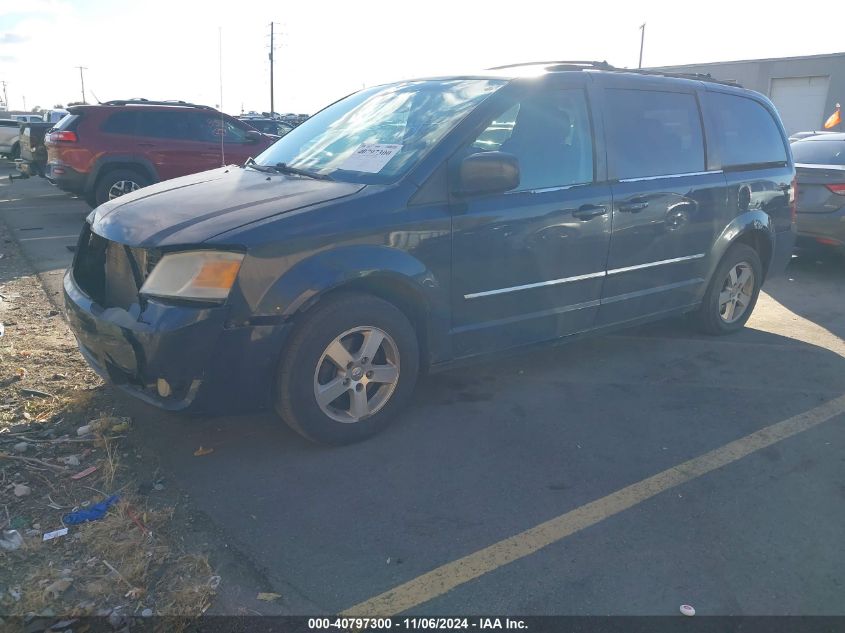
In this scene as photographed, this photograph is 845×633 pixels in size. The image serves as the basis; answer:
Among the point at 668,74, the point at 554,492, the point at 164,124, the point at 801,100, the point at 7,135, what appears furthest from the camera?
the point at 801,100

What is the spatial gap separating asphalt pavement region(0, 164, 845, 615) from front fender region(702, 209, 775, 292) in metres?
0.84

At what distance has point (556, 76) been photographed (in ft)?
14.1

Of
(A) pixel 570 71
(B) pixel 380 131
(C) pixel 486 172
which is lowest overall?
(C) pixel 486 172

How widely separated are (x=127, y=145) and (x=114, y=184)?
65 centimetres

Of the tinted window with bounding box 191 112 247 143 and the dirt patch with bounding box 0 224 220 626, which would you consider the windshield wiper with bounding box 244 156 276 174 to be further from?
the tinted window with bounding box 191 112 247 143

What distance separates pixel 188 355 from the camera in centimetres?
312

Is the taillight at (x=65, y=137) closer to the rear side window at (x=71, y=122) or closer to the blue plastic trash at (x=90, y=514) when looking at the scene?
the rear side window at (x=71, y=122)

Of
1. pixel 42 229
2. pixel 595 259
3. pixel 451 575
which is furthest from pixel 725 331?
pixel 42 229

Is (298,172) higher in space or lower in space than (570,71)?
lower

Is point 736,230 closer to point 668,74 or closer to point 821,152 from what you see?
point 668,74

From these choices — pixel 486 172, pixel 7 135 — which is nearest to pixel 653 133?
pixel 486 172

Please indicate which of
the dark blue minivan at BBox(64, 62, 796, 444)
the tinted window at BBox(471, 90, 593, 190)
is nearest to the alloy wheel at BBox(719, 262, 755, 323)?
the dark blue minivan at BBox(64, 62, 796, 444)

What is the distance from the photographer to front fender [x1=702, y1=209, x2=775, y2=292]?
17.6 feet

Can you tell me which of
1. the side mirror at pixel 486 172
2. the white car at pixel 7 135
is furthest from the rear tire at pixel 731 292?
the white car at pixel 7 135
